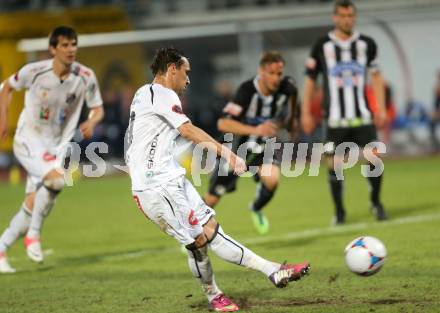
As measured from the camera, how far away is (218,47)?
26141 mm

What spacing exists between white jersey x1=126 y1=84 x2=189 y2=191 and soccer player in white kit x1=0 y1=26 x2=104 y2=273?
2745 millimetres

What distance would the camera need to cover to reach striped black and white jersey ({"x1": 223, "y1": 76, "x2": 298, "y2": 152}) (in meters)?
10.7

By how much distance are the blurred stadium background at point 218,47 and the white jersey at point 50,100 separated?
13.4 meters

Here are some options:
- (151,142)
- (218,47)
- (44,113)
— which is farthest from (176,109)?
(218,47)

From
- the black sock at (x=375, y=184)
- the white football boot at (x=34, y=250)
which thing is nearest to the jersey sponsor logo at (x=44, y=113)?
the white football boot at (x=34, y=250)

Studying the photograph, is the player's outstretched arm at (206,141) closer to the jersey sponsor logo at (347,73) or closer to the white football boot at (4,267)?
the white football boot at (4,267)

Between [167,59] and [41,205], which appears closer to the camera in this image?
[167,59]

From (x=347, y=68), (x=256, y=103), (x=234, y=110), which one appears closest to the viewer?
(x=234, y=110)

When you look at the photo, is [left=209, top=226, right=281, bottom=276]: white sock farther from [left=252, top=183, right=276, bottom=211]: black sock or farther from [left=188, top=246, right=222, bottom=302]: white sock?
[left=252, top=183, right=276, bottom=211]: black sock

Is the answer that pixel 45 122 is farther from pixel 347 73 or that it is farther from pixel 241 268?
pixel 347 73

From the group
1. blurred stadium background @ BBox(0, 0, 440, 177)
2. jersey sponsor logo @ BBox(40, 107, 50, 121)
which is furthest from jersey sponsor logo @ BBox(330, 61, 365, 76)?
blurred stadium background @ BBox(0, 0, 440, 177)

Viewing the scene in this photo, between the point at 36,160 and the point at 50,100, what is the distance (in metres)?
0.65

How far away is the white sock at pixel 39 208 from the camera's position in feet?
32.2

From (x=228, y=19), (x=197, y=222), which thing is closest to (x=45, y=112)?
(x=197, y=222)
